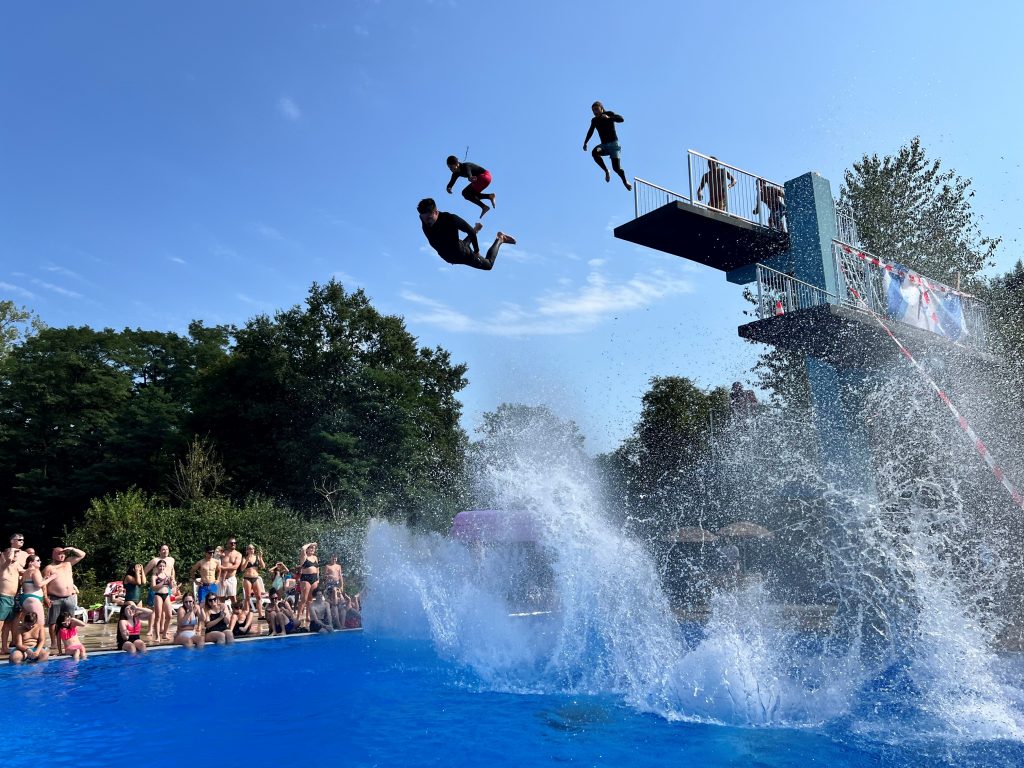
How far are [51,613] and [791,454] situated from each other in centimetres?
2138

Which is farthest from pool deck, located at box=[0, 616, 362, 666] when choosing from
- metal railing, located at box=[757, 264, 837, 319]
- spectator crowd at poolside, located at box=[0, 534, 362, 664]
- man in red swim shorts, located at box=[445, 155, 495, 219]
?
metal railing, located at box=[757, 264, 837, 319]

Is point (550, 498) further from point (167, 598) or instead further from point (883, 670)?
point (167, 598)

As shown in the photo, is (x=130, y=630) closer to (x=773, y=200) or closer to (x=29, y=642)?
(x=29, y=642)

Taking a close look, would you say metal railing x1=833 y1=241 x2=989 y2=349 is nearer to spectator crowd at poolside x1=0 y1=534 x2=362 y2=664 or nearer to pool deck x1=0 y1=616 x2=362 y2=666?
spectator crowd at poolside x1=0 y1=534 x2=362 y2=664

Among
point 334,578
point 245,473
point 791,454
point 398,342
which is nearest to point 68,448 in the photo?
point 245,473

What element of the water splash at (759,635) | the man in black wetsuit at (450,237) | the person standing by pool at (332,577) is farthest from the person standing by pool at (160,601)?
the man in black wetsuit at (450,237)

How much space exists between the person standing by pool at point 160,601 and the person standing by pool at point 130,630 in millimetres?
333

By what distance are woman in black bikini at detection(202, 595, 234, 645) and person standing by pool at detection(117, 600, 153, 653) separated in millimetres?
1302

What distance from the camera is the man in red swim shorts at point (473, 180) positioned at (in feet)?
30.3

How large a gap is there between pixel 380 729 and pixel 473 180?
21.9ft

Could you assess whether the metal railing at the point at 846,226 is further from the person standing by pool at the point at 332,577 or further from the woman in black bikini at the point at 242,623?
the woman in black bikini at the point at 242,623

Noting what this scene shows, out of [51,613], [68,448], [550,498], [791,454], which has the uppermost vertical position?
[68,448]

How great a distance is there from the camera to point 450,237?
9.41 meters

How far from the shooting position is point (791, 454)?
2528cm
